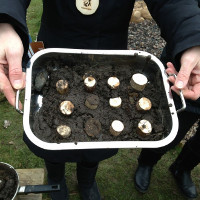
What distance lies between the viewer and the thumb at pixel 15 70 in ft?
3.70

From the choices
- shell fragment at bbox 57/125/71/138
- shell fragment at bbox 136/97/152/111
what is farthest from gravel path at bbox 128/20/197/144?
shell fragment at bbox 57/125/71/138

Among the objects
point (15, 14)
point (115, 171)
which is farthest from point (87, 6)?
point (115, 171)

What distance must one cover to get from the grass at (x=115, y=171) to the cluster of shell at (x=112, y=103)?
3.47 feet

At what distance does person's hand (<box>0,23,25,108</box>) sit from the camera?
1.13 m

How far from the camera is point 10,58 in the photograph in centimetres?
113

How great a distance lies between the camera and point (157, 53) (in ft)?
10.7

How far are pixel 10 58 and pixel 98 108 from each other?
622 millimetres

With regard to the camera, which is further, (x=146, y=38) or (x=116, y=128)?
(x=146, y=38)

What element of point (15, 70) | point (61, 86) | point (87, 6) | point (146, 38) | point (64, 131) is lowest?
point (146, 38)

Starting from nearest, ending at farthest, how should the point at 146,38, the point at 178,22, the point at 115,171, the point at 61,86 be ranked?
the point at 178,22
the point at 61,86
the point at 115,171
the point at 146,38

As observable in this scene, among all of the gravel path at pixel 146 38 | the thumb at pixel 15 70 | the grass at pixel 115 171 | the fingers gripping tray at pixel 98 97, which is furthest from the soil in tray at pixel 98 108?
the gravel path at pixel 146 38

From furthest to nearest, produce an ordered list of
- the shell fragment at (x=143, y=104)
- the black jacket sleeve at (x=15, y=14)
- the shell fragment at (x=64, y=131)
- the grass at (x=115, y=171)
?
1. the grass at (x=115, y=171)
2. the shell fragment at (x=143, y=104)
3. the shell fragment at (x=64, y=131)
4. the black jacket sleeve at (x=15, y=14)

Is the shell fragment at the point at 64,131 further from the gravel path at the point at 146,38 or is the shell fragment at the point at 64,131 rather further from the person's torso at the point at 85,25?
the gravel path at the point at 146,38

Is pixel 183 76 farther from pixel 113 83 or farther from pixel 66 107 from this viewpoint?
pixel 66 107
